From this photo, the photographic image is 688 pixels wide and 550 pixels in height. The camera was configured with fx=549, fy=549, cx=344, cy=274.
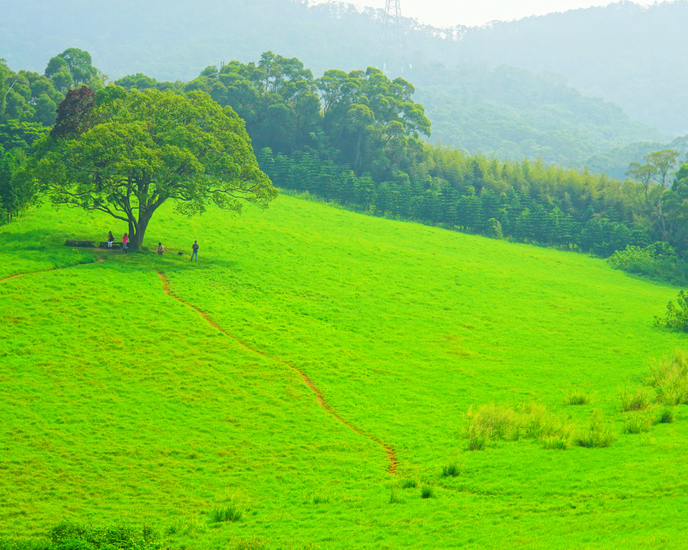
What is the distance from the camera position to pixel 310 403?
20422mm

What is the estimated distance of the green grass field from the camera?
1188 cm

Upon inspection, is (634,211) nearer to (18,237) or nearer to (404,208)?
(404,208)

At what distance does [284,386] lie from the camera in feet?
70.7

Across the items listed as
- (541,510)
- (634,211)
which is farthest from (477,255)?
(541,510)

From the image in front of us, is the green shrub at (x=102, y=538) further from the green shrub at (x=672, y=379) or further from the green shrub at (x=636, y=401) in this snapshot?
the green shrub at (x=672, y=379)

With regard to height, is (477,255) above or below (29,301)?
above

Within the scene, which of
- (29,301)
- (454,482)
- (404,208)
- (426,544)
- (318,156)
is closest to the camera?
(426,544)

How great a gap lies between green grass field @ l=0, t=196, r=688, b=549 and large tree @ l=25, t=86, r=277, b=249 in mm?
3566

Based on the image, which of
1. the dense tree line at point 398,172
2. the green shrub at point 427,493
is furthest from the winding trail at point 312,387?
the dense tree line at point 398,172

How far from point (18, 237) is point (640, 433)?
3388 centimetres

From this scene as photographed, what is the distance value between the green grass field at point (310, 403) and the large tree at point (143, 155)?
357 cm

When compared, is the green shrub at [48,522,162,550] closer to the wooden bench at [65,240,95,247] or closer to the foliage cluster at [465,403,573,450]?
the foliage cluster at [465,403,573,450]

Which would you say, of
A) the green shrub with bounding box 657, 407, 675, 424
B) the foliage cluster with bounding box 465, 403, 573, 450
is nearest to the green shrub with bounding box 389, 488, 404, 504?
the foliage cluster with bounding box 465, 403, 573, 450

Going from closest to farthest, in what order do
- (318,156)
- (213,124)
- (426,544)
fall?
1. (426,544)
2. (213,124)
3. (318,156)
